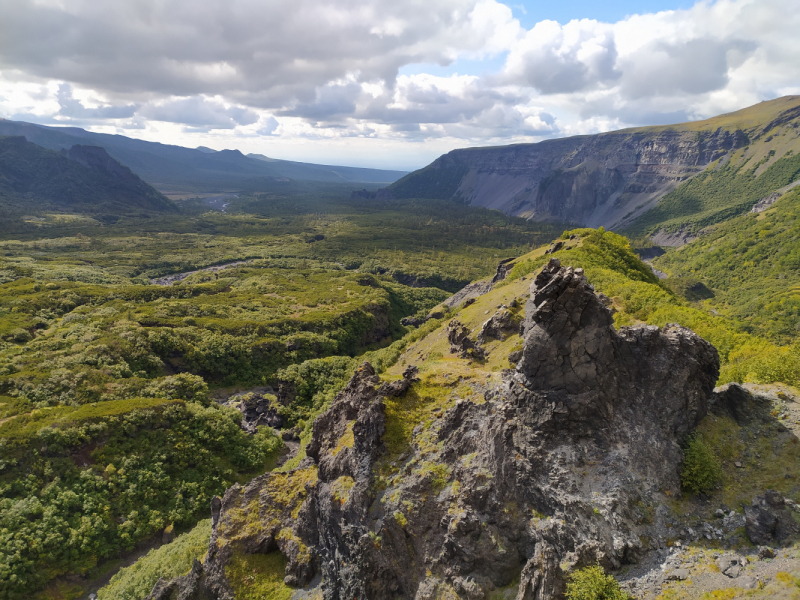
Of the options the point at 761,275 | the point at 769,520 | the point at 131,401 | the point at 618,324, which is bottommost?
the point at 131,401

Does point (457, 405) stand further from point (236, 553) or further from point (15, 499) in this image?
point (15, 499)

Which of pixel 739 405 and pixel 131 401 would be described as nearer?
pixel 739 405

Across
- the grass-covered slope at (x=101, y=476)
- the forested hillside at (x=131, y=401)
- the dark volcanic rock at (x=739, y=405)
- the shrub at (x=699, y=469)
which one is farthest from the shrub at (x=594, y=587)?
the grass-covered slope at (x=101, y=476)

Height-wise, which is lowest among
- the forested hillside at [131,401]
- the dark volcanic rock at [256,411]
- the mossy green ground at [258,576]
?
the dark volcanic rock at [256,411]

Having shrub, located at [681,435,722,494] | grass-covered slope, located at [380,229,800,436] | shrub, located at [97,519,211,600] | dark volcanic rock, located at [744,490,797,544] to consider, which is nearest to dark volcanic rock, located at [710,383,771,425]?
shrub, located at [681,435,722,494]

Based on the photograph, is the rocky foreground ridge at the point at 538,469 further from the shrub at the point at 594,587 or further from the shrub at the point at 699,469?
the shrub at the point at 594,587

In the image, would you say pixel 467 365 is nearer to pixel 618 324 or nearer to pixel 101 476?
pixel 618 324

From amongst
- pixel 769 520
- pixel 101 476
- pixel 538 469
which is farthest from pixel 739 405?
pixel 101 476
